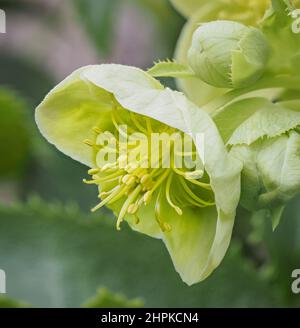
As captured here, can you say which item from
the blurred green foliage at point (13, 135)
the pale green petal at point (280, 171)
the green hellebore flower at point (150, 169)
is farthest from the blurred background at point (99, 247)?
the pale green petal at point (280, 171)

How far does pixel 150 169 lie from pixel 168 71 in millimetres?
71

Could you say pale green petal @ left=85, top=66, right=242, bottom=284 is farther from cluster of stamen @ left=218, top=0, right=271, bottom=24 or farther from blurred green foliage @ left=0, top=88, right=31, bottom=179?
blurred green foliage @ left=0, top=88, right=31, bottom=179

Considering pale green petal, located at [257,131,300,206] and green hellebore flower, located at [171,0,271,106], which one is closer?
pale green petal, located at [257,131,300,206]

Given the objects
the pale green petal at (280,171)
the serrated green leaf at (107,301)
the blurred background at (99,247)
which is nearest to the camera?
the pale green petal at (280,171)

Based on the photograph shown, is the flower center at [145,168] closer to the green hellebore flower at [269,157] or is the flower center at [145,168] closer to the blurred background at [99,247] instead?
the green hellebore flower at [269,157]

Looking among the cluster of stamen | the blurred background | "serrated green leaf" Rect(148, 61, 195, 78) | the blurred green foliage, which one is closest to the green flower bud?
"serrated green leaf" Rect(148, 61, 195, 78)

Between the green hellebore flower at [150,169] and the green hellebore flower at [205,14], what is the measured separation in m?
0.08

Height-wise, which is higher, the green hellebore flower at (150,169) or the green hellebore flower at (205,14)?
the green hellebore flower at (205,14)

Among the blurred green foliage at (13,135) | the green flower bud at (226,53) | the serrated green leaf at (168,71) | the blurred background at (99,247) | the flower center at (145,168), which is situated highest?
the green flower bud at (226,53)

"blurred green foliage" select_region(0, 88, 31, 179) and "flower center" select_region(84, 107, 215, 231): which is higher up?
"flower center" select_region(84, 107, 215, 231)

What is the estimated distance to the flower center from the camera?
26.9 inches

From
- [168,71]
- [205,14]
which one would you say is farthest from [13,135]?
[168,71]

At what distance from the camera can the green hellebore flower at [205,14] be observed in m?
0.79

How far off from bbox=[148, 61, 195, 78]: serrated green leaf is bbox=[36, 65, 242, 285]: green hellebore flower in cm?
1
